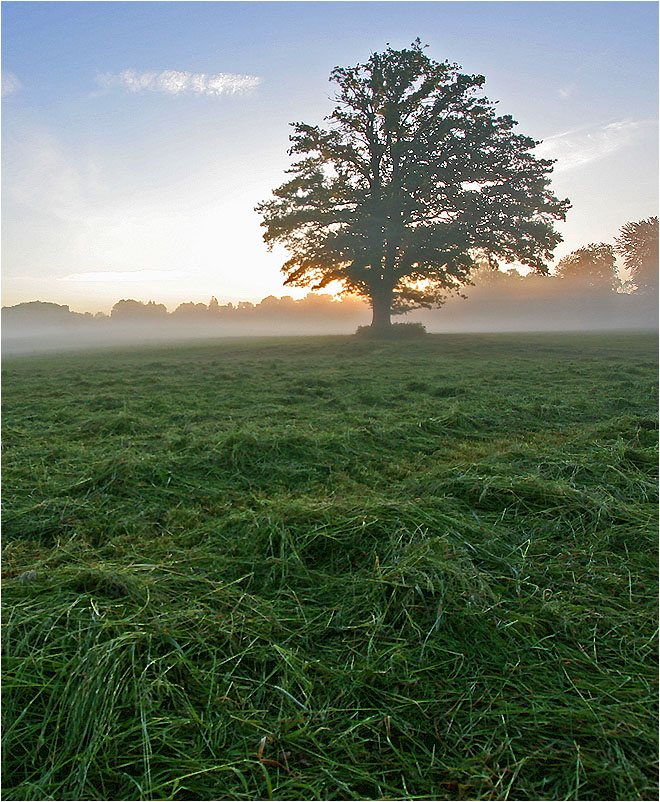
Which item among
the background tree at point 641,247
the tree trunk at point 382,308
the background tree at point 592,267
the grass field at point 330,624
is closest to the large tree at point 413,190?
the tree trunk at point 382,308

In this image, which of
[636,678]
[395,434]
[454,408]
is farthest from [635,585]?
[454,408]

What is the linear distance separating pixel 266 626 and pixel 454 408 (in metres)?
5.10

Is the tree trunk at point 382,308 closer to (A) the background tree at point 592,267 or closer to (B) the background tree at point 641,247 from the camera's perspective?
(B) the background tree at point 641,247

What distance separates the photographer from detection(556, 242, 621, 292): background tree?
82812mm

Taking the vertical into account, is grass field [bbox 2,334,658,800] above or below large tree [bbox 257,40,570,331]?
below

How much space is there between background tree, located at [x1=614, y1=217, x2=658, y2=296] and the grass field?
81143mm

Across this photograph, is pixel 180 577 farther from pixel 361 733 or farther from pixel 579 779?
pixel 579 779

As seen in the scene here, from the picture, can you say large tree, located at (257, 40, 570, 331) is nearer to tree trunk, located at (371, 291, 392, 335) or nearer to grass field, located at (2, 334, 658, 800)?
tree trunk, located at (371, 291, 392, 335)

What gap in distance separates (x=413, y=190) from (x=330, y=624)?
87.7 feet

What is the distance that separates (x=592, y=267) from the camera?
84062mm

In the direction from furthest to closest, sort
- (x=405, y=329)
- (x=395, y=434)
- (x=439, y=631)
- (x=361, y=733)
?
(x=405, y=329)
(x=395, y=434)
(x=439, y=631)
(x=361, y=733)

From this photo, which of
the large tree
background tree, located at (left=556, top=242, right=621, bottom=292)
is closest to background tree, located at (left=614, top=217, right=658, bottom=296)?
background tree, located at (left=556, top=242, right=621, bottom=292)

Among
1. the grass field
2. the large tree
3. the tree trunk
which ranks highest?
the large tree

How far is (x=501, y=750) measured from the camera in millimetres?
1696
